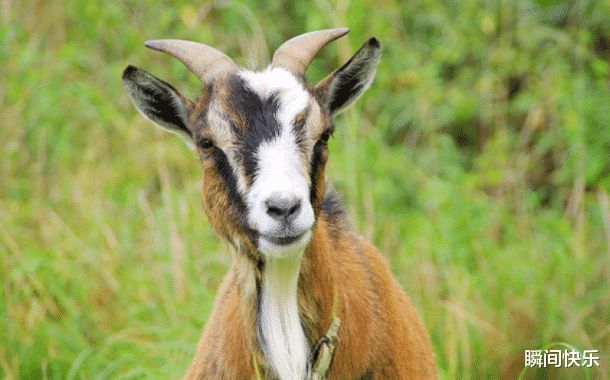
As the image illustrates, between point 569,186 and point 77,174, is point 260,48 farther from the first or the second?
point 569,186

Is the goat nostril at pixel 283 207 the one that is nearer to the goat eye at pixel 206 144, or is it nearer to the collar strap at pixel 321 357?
the goat eye at pixel 206 144

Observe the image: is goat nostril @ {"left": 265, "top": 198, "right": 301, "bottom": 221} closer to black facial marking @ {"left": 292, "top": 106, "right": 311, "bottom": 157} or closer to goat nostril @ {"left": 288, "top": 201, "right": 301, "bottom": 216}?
goat nostril @ {"left": 288, "top": 201, "right": 301, "bottom": 216}

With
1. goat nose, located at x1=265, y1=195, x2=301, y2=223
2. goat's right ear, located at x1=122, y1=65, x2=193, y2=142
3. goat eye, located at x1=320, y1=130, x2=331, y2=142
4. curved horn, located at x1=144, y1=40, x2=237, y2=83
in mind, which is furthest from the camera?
goat's right ear, located at x1=122, y1=65, x2=193, y2=142

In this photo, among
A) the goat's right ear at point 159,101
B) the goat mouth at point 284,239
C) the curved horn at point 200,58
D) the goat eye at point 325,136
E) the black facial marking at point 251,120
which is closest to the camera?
the goat mouth at point 284,239

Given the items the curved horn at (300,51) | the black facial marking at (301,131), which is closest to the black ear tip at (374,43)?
the curved horn at (300,51)

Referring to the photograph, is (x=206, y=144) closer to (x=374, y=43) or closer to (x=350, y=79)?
(x=350, y=79)

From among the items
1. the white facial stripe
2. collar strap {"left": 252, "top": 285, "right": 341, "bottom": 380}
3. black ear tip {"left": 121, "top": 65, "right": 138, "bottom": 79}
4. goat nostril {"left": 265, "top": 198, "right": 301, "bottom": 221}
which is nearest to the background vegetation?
collar strap {"left": 252, "top": 285, "right": 341, "bottom": 380}

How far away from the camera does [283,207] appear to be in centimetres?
386

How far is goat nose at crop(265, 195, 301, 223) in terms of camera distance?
386 centimetres

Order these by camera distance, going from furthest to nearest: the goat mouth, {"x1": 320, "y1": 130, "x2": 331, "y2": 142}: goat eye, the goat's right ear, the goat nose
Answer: the goat's right ear
{"x1": 320, "y1": 130, "x2": 331, "y2": 142}: goat eye
the goat mouth
the goat nose

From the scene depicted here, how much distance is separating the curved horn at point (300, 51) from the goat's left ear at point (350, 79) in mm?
131

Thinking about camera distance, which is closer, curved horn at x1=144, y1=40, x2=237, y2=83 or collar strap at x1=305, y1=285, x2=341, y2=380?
collar strap at x1=305, y1=285, x2=341, y2=380

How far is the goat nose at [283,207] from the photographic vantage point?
3.86 metres

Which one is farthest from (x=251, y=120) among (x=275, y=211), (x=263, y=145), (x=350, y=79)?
(x=350, y=79)
